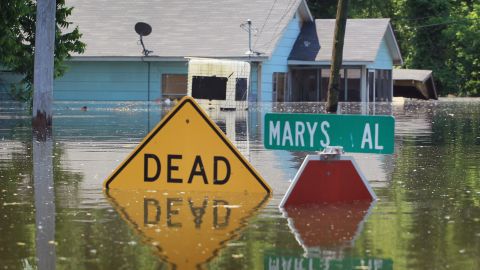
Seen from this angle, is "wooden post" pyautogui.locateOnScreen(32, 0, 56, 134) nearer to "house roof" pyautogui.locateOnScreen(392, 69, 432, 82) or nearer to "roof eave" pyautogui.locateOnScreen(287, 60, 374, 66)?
"roof eave" pyautogui.locateOnScreen(287, 60, 374, 66)

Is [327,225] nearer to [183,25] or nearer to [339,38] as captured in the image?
[339,38]

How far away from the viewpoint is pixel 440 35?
92.3 metres

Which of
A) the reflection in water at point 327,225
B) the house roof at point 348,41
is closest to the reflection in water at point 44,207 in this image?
the reflection in water at point 327,225

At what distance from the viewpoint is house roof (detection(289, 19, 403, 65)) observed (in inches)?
2438

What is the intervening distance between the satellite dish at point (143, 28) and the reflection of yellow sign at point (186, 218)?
4481 centimetres

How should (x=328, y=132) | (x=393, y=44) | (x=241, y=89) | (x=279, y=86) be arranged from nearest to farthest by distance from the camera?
(x=328, y=132)
(x=241, y=89)
(x=279, y=86)
(x=393, y=44)

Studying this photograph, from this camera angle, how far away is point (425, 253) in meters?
8.98

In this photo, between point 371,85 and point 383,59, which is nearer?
point 371,85

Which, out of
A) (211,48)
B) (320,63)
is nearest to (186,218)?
(211,48)

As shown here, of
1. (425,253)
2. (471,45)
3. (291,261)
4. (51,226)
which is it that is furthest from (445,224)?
(471,45)

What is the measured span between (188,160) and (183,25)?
48117 millimetres

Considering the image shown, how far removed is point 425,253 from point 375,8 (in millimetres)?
90770

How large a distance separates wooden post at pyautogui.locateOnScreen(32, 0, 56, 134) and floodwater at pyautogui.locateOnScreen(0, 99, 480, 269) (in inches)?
314

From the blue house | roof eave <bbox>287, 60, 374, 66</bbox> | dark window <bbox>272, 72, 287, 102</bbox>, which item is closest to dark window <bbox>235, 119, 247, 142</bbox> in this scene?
→ the blue house
